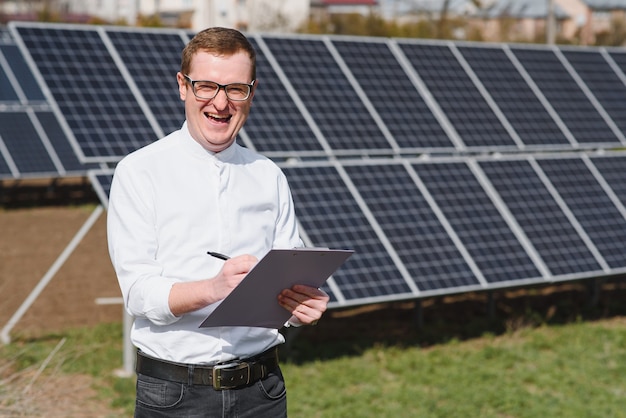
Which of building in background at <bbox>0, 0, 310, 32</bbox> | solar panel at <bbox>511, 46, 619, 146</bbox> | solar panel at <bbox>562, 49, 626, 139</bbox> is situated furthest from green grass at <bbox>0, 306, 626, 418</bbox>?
building in background at <bbox>0, 0, 310, 32</bbox>

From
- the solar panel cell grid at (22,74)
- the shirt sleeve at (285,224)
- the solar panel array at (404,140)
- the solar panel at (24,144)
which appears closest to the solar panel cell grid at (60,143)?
the solar panel at (24,144)

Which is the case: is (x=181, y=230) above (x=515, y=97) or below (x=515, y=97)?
above

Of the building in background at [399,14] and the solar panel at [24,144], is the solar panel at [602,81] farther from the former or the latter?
the building in background at [399,14]

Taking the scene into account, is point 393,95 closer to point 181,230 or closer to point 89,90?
point 89,90

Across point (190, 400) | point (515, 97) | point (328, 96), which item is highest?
point (190, 400)

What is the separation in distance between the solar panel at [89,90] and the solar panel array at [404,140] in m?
0.02

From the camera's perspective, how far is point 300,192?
28.9 feet

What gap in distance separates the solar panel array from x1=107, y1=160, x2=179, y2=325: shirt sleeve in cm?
462

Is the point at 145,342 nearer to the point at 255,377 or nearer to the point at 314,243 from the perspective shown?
the point at 255,377

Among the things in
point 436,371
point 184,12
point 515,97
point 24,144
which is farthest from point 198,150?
point 184,12

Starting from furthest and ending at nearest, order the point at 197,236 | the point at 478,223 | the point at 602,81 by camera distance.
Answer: the point at 602,81
the point at 478,223
the point at 197,236

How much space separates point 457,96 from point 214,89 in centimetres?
796

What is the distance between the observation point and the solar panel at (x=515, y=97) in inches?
439

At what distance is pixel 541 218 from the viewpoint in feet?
32.1
